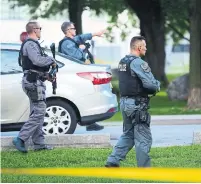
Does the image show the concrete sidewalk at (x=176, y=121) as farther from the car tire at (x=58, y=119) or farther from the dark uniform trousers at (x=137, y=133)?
the dark uniform trousers at (x=137, y=133)

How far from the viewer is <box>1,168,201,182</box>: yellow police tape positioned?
28.3ft

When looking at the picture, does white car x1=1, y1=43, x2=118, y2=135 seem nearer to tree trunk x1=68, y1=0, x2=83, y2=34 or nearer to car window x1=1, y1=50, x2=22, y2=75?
car window x1=1, y1=50, x2=22, y2=75

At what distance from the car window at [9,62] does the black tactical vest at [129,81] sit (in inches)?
145

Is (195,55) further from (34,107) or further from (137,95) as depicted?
(137,95)

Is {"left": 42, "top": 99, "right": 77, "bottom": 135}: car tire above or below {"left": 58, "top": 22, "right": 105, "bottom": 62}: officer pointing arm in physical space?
below

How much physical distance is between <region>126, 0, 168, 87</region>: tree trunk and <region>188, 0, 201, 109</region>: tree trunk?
8.82m

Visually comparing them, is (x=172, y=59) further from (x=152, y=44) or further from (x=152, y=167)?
(x=152, y=167)

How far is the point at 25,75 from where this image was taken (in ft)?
36.5

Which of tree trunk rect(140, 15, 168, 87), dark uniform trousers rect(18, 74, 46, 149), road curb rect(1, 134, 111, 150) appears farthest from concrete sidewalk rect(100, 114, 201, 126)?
tree trunk rect(140, 15, 168, 87)

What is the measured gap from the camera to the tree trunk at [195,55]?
1983 cm

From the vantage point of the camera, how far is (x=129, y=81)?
A: 9266mm

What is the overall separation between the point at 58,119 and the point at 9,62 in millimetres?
1192

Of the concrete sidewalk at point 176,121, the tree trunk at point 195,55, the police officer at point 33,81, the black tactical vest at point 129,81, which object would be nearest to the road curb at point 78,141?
the police officer at point 33,81

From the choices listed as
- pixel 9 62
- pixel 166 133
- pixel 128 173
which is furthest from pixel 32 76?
pixel 166 133
